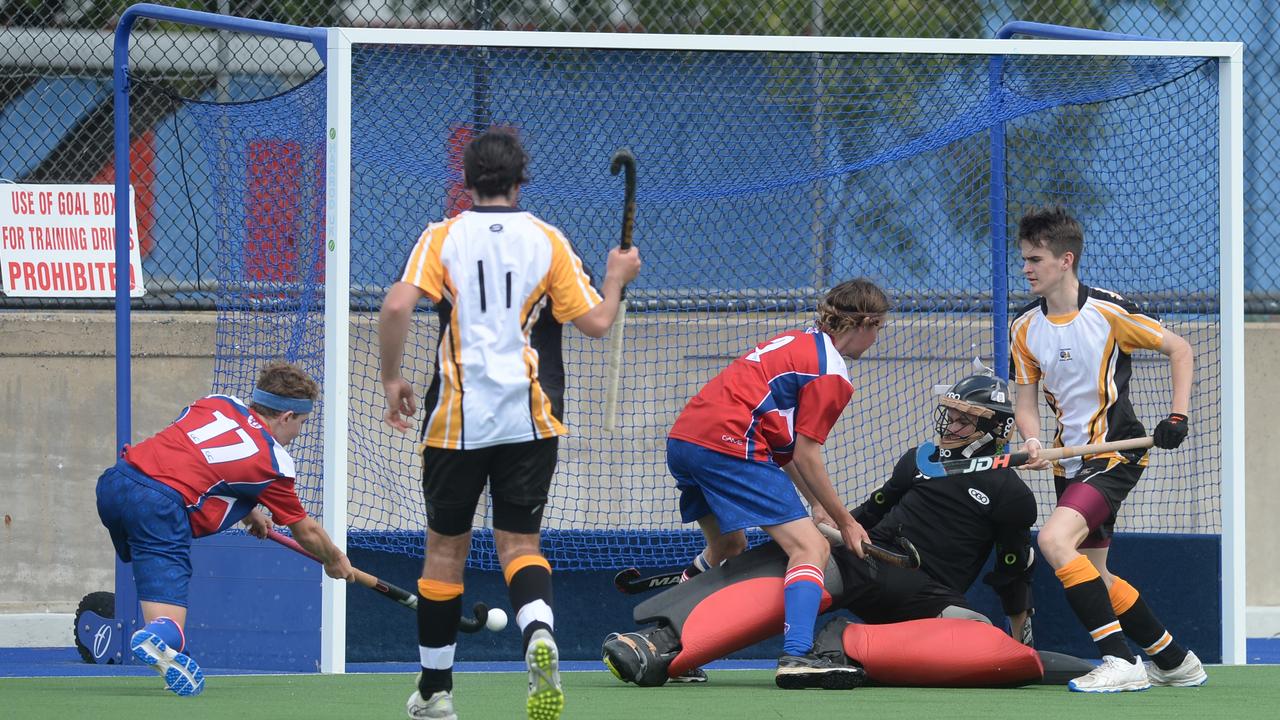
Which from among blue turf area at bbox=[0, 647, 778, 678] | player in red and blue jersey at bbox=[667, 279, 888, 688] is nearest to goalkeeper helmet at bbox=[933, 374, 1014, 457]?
player in red and blue jersey at bbox=[667, 279, 888, 688]

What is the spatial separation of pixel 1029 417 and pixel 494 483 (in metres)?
2.20

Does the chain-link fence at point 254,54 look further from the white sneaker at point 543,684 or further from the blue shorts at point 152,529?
the white sneaker at point 543,684

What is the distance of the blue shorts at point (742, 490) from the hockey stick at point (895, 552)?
246 mm

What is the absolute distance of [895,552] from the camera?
546cm

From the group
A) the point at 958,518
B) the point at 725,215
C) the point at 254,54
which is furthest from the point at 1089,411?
the point at 254,54

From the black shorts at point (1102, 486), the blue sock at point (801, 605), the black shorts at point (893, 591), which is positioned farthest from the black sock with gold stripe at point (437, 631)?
the black shorts at point (1102, 486)

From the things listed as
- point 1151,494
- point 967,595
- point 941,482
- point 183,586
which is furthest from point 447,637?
point 1151,494

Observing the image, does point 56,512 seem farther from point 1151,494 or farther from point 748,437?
point 1151,494

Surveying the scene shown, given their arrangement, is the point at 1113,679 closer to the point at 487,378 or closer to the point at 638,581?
the point at 638,581

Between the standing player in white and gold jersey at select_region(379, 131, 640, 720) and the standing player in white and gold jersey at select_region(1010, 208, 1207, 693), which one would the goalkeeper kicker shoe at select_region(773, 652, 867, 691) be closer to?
the standing player in white and gold jersey at select_region(1010, 208, 1207, 693)

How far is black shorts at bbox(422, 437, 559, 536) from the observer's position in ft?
13.0

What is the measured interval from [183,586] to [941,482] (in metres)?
2.43

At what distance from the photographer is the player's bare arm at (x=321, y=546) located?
505 centimetres

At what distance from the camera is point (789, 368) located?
5203 millimetres
